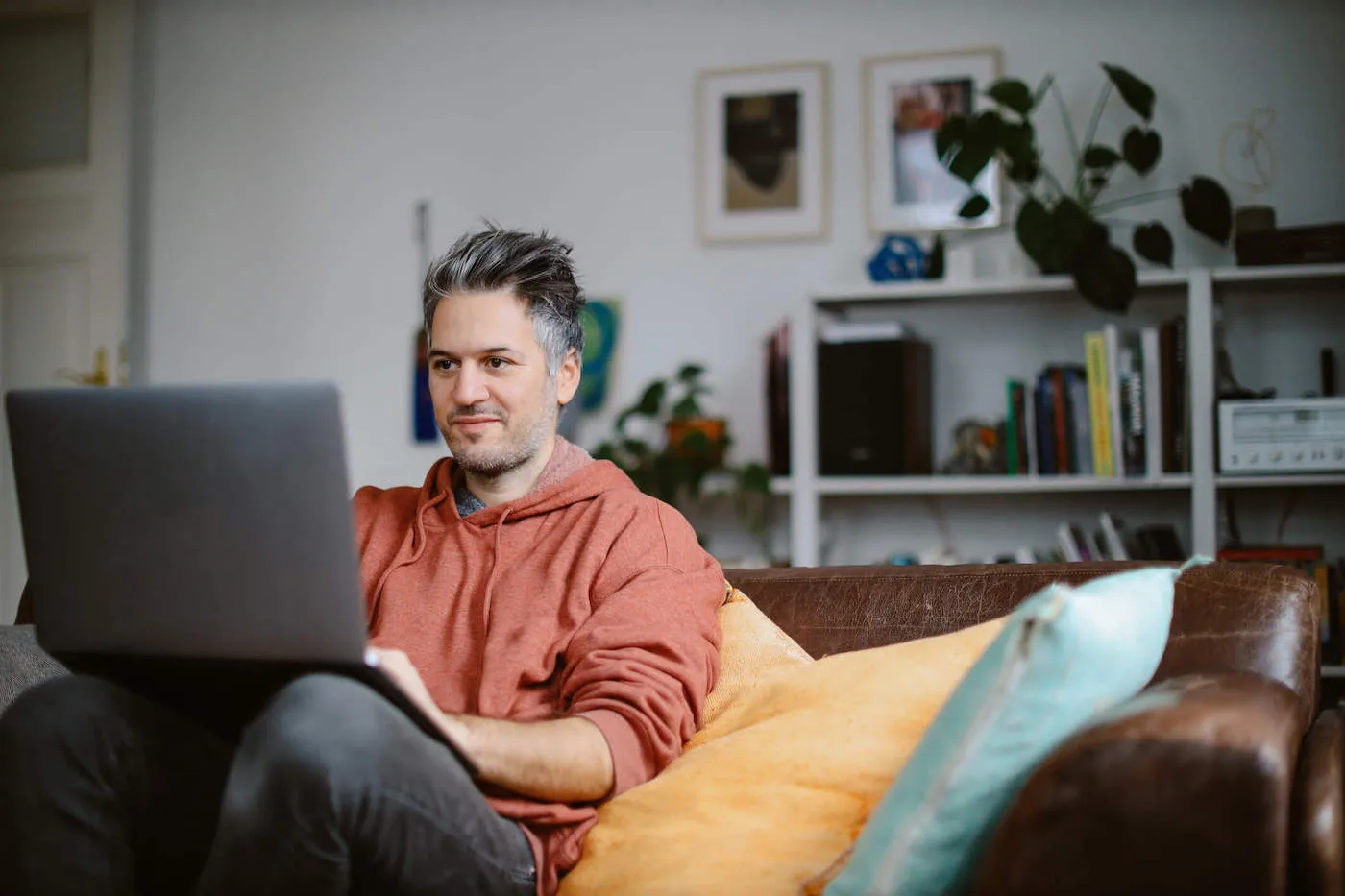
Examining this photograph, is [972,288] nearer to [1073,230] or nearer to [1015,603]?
[1073,230]

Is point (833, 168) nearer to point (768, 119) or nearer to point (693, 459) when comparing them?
point (768, 119)

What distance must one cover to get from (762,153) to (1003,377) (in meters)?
0.92

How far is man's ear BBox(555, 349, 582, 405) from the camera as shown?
1.78m

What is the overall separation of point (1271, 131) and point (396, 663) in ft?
9.62

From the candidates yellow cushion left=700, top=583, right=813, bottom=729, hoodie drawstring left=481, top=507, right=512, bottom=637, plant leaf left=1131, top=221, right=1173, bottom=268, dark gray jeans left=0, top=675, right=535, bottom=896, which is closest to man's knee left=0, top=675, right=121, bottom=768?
dark gray jeans left=0, top=675, right=535, bottom=896

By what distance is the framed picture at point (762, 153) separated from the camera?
3.55 meters

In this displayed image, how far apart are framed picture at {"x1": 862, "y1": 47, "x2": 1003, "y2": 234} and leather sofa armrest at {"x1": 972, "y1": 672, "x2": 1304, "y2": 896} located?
2.69 meters

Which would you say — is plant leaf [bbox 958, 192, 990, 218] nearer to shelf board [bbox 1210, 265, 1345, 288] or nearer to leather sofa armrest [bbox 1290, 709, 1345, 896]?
shelf board [bbox 1210, 265, 1345, 288]

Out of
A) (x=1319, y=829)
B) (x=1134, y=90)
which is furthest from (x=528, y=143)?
(x=1319, y=829)

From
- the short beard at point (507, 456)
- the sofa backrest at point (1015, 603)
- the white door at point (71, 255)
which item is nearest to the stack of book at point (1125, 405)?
the sofa backrest at point (1015, 603)

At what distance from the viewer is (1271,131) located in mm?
3289

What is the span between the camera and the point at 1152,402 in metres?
2.98

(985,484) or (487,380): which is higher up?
(487,380)

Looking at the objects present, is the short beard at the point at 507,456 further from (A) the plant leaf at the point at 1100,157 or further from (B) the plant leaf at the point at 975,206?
(A) the plant leaf at the point at 1100,157
